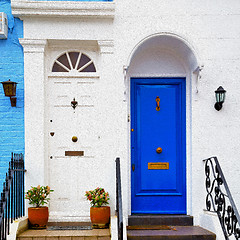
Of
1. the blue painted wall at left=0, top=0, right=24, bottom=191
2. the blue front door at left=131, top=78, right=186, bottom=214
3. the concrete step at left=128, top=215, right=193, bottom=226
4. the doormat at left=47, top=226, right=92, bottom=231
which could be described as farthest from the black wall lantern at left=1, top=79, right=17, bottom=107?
the concrete step at left=128, top=215, right=193, bottom=226

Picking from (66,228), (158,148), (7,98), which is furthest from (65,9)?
(66,228)

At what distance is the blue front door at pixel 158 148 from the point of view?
7.43 m

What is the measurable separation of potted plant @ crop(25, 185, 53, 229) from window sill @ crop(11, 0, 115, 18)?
8.74ft

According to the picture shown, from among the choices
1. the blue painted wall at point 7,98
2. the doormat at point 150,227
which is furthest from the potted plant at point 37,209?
the doormat at point 150,227

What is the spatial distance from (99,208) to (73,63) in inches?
93.3

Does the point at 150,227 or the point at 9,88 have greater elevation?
the point at 9,88

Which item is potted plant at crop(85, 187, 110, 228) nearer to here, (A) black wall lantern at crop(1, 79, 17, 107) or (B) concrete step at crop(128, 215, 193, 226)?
(B) concrete step at crop(128, 215, 193, 226)

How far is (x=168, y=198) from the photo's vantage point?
7.43 metres

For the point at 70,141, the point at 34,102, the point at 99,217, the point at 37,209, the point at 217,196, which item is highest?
the point at 34,102

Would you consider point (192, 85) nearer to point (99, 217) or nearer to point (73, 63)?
point (73, 63)

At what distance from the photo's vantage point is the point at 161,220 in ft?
23.3

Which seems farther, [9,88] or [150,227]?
[9,88]

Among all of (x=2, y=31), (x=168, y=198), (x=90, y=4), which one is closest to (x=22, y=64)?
(x=2, y=31)

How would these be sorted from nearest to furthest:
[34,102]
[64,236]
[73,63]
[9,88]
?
[64,236], [9,88], [34,102], [73,63]
